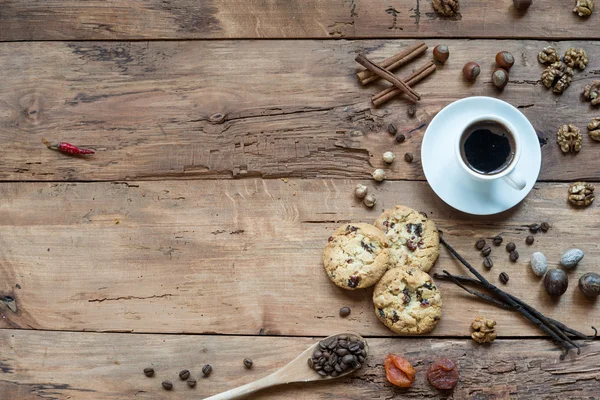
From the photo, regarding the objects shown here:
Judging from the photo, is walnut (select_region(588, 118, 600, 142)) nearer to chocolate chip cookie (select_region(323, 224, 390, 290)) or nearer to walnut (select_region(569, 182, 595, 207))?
walnut (select_region(569, 182, 595, 207))

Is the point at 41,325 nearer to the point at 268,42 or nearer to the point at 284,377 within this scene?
the point at 284,377

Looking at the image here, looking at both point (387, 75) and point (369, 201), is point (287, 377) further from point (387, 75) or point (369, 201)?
point (387, 75)

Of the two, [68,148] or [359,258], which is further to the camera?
[68,148]

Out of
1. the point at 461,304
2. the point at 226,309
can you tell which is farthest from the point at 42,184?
the point at 461,304

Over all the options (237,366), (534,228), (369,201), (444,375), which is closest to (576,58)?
(534,228)

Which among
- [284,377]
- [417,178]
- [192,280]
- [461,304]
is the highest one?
[417,178]

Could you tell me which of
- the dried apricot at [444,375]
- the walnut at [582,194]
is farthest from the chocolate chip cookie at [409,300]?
the walnut at [582,194]
